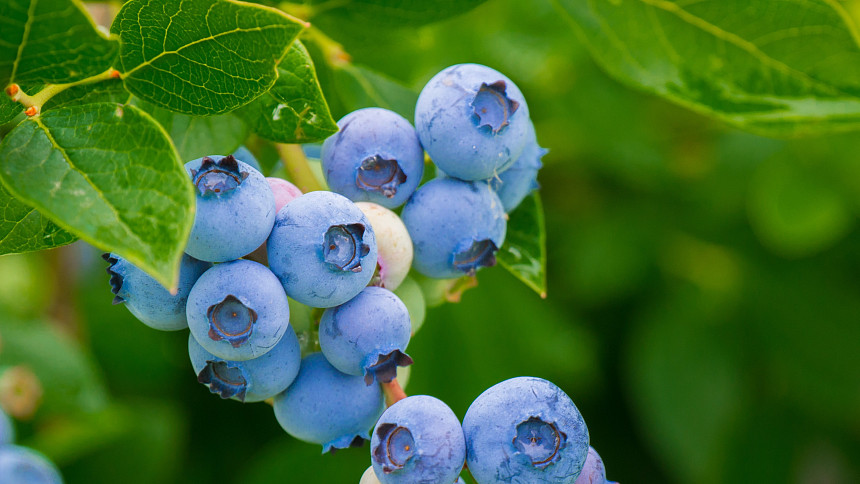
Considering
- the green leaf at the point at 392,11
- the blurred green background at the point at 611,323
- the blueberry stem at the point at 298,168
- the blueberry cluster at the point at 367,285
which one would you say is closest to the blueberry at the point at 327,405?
the blueberry cluster at the point at 367,285

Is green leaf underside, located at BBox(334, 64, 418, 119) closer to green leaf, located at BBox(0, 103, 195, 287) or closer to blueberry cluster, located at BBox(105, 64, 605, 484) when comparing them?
blueberry cluster, located at BBox(105, 64, 605, 484)

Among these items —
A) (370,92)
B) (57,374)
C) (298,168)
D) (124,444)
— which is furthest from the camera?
(124,444)

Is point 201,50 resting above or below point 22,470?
above

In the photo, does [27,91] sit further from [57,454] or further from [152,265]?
[57,454]

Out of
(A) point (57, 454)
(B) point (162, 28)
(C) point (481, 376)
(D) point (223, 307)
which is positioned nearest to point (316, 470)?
(C) point (481, 376)

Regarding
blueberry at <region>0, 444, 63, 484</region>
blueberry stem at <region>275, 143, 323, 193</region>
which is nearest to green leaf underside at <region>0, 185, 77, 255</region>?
blueberry stem at <region>275, 143, 323, 193</region>

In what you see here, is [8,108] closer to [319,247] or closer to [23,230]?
[23,230]

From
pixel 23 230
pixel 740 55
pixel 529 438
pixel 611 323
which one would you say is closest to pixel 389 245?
pixel 529 438
